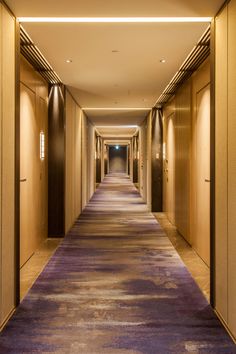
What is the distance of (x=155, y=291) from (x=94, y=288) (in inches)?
28.4

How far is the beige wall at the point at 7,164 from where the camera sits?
140 inches

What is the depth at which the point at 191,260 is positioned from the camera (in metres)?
6.11

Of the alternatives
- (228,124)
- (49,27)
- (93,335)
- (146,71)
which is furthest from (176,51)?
(93,335)

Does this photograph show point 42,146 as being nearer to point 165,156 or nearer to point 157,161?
point 165,156

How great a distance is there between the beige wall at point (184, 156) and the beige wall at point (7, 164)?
9.65ft

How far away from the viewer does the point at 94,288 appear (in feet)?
15.6

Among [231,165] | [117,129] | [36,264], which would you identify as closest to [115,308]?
[231,165]

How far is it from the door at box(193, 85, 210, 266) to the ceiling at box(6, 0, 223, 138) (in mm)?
766

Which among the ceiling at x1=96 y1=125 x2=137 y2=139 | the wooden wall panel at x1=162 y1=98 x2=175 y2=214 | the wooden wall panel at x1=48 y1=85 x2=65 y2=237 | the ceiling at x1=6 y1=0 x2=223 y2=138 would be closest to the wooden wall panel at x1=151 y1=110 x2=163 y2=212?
the wooden wall panel at x1=162 y1=98 x2=175 y2=214

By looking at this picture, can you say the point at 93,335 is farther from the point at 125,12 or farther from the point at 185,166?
the point at 185,166

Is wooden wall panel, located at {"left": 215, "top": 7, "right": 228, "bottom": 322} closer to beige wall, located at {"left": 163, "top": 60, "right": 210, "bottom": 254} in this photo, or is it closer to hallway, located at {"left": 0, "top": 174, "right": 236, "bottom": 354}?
hallway, located at {"left": 0, "top": 174, "right": 236, "bottom": 354}

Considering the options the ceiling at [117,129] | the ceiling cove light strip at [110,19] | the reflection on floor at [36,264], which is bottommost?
the reflection on floor at [36,264]

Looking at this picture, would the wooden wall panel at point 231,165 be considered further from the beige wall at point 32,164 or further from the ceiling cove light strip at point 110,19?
the beige wall at point 32,164

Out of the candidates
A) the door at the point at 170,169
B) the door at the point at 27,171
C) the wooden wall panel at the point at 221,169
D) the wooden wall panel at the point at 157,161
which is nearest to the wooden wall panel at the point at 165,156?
the door at the point at 170,169
